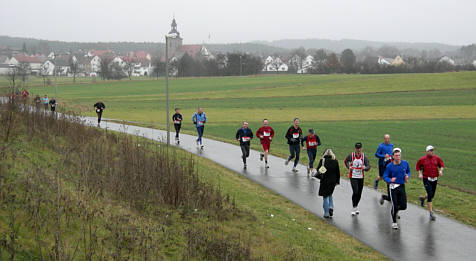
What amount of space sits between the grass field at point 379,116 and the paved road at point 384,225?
1.01m

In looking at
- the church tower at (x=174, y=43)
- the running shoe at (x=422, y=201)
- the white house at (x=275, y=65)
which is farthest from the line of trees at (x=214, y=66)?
the running shoe at (x=422, y=201)

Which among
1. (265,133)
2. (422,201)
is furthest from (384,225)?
(265,133)

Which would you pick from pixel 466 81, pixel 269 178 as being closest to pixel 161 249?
pixel 269 178

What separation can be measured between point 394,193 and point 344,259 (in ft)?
9.36

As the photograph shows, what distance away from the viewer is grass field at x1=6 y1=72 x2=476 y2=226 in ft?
55.3

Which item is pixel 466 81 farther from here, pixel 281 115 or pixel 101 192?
pixel 101 192

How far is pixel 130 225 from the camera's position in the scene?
7836 millimetres

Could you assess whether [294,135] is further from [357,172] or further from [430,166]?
[430,166]

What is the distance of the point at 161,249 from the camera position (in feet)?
24.6

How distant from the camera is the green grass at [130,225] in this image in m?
6.86

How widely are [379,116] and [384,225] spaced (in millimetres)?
30289

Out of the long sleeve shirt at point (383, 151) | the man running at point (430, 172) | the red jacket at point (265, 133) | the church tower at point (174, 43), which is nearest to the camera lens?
the man running at point (430, 172)

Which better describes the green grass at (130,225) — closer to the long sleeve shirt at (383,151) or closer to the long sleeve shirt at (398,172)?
the long sleeve shirt at (398,172)

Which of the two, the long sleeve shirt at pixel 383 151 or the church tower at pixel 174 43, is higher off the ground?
the church tower at pixel 174 43
